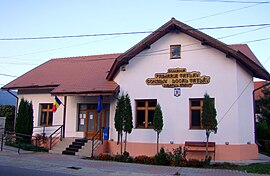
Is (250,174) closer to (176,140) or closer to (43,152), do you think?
(176,140)

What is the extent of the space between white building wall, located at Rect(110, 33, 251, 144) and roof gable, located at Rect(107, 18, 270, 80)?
36 centimetres

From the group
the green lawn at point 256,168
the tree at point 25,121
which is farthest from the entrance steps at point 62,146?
the green lawn at point 256,168

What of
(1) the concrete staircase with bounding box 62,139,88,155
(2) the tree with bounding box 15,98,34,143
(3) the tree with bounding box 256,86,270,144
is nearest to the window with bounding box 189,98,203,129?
(1) the concrete staircase with bounding box 62,139,88,155

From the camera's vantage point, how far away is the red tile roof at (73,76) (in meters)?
21.0

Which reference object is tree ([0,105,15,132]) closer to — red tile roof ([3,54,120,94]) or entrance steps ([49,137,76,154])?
red tile roof ([3,54,120,94])

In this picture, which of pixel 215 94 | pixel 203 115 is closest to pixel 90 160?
pixel 203 115

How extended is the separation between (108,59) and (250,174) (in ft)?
50.8

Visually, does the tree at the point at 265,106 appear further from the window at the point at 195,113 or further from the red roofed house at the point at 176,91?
the window at the point at 195,113

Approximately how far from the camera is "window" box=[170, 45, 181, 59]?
64.0 feet

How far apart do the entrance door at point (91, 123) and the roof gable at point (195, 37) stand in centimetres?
300

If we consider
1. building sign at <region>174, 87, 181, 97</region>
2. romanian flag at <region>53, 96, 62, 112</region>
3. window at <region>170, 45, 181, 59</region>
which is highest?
window at <region>170, 45, 181, 59</region>

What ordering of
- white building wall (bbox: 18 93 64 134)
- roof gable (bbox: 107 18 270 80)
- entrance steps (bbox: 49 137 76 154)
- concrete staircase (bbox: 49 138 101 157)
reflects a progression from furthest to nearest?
white building wall (bbox: 18 93 64 134) → entrance steps (bbox: 49 137 76 154) → concrete staircase (bbox: 49 138 101 157) → roof gable (bbox: 107 18 270 80)

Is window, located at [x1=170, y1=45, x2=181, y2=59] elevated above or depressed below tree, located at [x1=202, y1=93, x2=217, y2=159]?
above

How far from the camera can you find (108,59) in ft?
85.1
